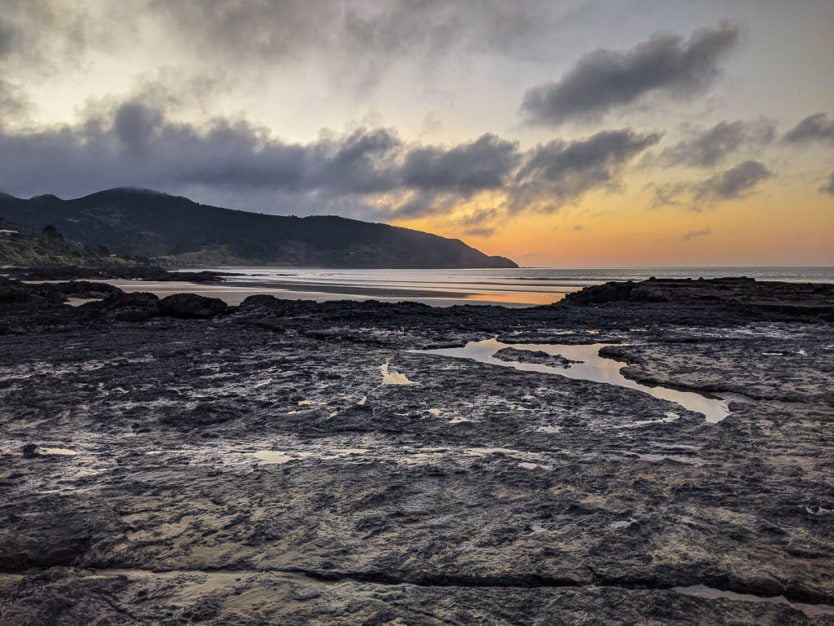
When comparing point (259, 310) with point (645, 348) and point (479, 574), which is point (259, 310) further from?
point (479, 574)

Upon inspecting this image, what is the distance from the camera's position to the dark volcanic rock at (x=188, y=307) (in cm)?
2475

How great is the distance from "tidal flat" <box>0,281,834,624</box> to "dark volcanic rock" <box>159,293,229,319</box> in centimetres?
1144

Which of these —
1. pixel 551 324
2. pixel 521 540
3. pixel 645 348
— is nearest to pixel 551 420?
pixel 521 540

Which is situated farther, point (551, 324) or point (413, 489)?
point (551, 324)

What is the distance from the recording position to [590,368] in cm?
1353

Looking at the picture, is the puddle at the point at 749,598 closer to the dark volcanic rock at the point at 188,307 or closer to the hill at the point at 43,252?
the dark volcanic rock at the point at 188,307

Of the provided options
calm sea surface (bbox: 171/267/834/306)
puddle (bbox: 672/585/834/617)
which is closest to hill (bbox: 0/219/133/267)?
calm sea surface (bbox: 171/267/834/306)

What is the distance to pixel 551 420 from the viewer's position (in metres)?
8.52

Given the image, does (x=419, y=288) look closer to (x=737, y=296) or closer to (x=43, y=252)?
(x=737, y=296)

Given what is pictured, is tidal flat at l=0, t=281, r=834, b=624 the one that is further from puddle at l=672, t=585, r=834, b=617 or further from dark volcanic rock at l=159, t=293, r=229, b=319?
dark volcanic rock at l=159, t=293, r=229, b=319

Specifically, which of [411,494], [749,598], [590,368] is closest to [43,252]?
[590,368]

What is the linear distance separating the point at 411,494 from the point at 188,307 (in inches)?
897

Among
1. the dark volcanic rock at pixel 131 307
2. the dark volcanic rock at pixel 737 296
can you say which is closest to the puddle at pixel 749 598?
the dark volcanic rock at pixel 131 307

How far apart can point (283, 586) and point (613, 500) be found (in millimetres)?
3390
